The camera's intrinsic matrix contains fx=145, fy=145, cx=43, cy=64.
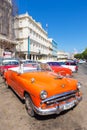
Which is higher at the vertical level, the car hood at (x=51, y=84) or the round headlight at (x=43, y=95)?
the car hood at (x=51, y=84)

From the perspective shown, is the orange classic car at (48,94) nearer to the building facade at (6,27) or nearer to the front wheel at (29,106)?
the front wheel at (29,106)

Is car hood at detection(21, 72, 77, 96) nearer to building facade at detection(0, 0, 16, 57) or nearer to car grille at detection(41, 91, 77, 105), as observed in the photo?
car grille at detection(41, 91, 77, 105)

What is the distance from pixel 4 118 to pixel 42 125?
1345mm

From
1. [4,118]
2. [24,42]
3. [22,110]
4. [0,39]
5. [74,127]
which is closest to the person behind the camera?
[74,127]

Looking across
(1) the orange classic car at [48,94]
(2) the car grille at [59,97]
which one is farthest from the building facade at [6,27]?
(2) the car grille at [59,97]

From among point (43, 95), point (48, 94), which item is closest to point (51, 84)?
point (48, 94)

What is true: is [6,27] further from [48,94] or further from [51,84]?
[48,94]

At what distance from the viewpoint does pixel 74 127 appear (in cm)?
414

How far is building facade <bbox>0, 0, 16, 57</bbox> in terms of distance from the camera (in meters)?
32.2

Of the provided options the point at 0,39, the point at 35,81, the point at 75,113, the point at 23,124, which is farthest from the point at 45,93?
the point at 0,39

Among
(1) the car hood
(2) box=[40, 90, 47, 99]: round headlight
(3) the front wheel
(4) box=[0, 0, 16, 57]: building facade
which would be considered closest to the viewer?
(2) box=[40, 90, 47, 99]: round headlight

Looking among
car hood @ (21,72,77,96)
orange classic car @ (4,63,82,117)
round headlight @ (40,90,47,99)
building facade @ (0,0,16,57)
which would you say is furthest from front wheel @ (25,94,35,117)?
building facade @ (0,0,16,57)

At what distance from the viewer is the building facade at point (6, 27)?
3216 centimetres

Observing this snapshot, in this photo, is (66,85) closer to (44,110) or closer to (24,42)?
(44,110)
